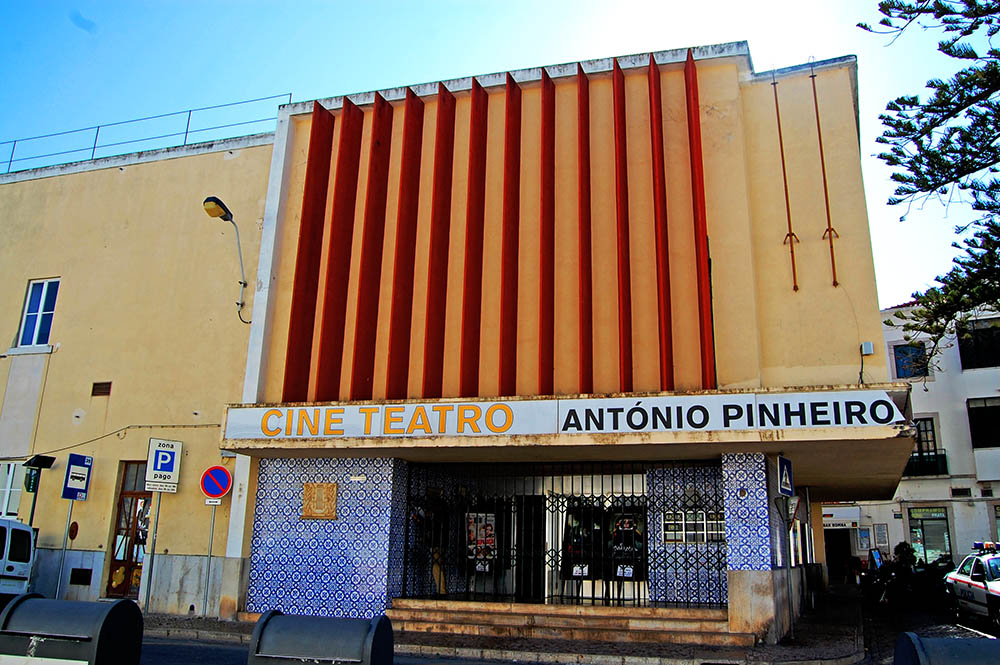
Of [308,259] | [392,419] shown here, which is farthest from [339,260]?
[392,419]

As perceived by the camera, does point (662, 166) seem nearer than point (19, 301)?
Yes

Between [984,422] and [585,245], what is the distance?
2529 centimetres

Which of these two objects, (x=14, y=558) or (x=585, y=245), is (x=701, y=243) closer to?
(x=585, y=245)

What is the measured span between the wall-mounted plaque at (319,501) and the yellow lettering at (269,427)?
4.90ft

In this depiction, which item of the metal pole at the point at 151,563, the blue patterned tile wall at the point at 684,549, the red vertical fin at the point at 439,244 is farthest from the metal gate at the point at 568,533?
the metal pole at the point at 151,563

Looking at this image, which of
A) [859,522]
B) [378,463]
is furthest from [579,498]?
[859,522]

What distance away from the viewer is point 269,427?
1306 cm

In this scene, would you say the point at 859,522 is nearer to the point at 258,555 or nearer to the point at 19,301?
the point at 258,555

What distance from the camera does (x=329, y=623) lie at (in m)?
4.98

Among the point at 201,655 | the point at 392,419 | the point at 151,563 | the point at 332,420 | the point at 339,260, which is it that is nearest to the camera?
the point at 201,655

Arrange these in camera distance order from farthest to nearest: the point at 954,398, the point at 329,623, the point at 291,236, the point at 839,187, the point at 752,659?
the point at 954,398
the point at 291,236
the point at 839,187
the point at 752,659
the point at 329,623

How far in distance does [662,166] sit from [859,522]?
3393 centimetres

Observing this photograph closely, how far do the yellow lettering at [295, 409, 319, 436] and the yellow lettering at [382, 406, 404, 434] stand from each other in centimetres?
118

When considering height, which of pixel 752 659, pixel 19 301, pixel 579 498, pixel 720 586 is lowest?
pixel 752 659
